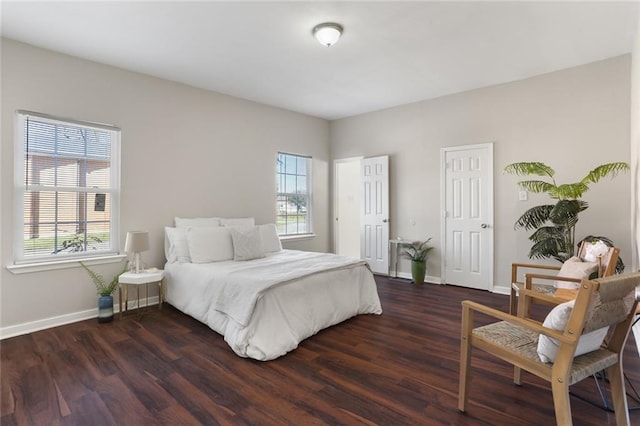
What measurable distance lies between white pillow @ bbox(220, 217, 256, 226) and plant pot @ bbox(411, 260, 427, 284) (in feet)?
8.34

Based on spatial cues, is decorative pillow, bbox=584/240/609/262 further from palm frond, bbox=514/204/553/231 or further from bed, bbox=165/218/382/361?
bed, bbox=165/218/382/361

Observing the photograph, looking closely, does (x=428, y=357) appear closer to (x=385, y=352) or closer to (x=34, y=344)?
(x=385, y=352)

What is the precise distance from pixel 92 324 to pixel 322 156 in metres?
4.35

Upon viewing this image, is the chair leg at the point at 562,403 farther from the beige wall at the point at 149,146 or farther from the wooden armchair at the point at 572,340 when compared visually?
the beige wall at the point at 149,146

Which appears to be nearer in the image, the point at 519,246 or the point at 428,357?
the point at 428,357

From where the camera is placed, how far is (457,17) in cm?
277

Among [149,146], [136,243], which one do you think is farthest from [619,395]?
[149,146]

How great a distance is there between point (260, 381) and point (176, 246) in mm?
2147

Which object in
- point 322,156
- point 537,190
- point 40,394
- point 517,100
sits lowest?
point 40,394

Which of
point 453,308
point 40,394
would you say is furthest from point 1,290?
point 453,308

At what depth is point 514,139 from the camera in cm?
430

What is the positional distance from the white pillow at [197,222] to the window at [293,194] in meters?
1.35

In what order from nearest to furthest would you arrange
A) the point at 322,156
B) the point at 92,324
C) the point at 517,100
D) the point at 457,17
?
the point at 457,17 < the point at 92,324 < the point at 517,100 < the point at 322,156

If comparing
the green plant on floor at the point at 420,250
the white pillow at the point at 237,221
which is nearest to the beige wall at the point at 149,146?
the white pillow at the point at 237,221
